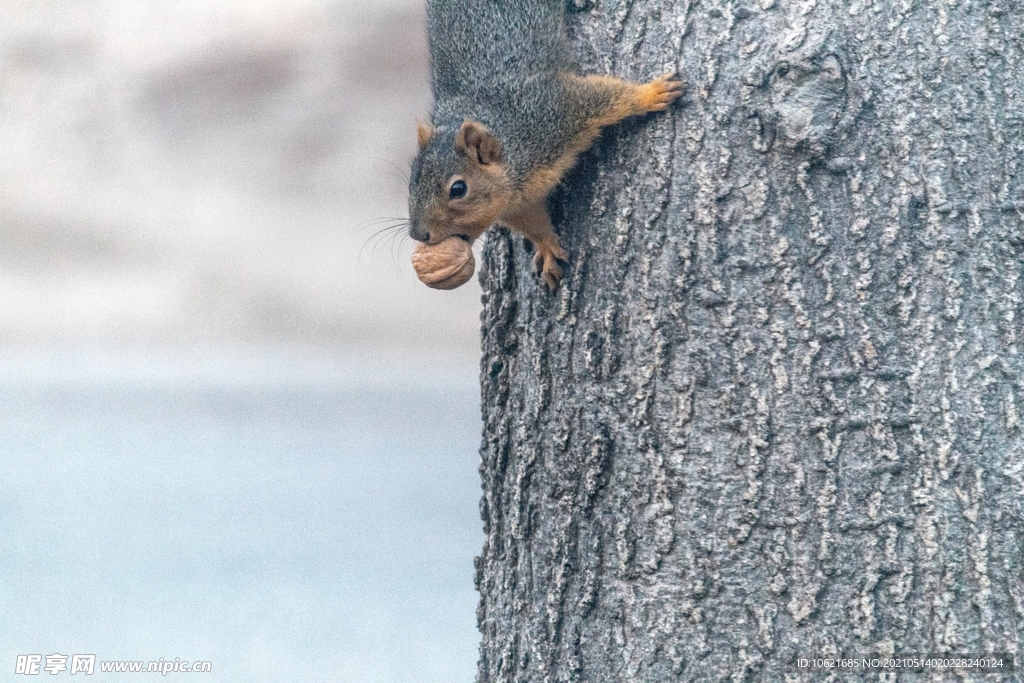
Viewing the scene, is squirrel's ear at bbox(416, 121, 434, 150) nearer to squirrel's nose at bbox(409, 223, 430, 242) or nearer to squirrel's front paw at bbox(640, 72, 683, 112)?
squirrel's nose at bbox(409, 223, 430, 242)

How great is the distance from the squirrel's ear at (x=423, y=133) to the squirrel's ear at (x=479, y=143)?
63 millimetres

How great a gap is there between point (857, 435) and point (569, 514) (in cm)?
36

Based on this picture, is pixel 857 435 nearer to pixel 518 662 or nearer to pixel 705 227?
pixel 705 227

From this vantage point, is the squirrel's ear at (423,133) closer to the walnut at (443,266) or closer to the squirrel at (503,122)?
the squirrel at (503,122)

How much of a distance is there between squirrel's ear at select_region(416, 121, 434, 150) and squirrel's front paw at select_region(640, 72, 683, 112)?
1.17ft

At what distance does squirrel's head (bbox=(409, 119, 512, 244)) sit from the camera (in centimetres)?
120

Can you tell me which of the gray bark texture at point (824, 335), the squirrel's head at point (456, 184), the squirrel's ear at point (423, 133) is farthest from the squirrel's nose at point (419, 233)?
the gray bark texture at point (824, 335)

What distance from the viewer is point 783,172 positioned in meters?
0.96

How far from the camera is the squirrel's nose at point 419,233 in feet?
4.04

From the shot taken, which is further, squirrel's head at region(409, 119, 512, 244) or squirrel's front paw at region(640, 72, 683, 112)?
squirrel's head at region(409, 119, 512, 244)

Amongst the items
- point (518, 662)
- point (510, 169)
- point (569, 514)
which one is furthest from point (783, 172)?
point (518, 662)

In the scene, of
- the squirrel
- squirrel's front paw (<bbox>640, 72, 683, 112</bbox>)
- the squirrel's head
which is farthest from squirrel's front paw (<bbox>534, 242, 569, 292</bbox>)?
squirrel's front paw (<bbox>640, 72, 683, 112</bbox>)

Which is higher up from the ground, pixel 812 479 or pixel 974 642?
pixel 812 479

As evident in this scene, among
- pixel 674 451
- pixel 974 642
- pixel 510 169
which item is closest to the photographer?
pixel 974 642
